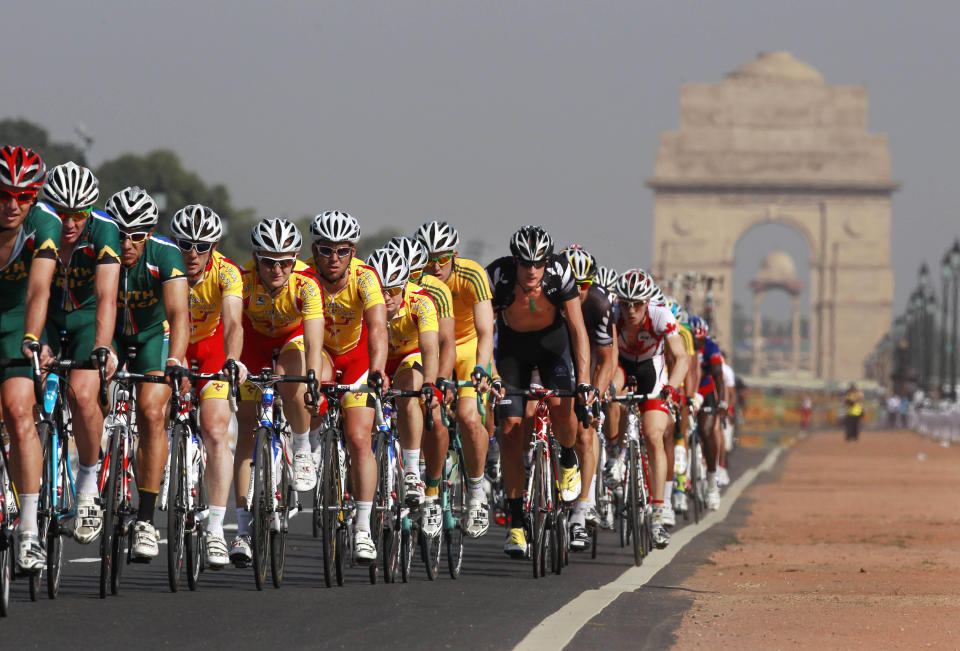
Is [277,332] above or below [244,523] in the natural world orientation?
above

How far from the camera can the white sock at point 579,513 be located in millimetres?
12734

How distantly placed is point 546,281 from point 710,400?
6.80 m

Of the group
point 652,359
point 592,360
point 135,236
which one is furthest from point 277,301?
point 652,359

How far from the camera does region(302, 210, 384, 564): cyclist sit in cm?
1063

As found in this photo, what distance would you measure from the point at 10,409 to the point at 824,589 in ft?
15.5

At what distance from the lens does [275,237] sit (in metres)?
10.5

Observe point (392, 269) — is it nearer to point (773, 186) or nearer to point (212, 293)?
point (212, 293)

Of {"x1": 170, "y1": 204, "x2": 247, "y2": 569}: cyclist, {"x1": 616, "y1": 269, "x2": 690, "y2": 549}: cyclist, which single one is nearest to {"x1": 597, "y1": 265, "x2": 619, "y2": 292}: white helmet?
{"x1": 616, "y1": 269, "x2": 690, "y2": 549}: cyclist

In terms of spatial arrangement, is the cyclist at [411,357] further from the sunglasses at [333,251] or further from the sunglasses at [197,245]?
the sunglasses at [197,245]

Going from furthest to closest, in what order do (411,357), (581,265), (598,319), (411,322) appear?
1. (581,265)
2. (598,319)
3. (411,357)
4. (411,322)

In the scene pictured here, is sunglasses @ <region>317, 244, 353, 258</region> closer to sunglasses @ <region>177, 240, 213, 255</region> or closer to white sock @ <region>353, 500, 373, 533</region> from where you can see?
sunglasses @ <region>177, 240, 213, 255</region>

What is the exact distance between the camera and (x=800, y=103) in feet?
446

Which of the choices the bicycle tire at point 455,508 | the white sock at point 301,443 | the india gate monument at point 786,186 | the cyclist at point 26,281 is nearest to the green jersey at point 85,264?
the cyclist at point 26,281

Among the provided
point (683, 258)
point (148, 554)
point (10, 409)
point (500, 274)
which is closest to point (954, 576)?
point (500, 274)
